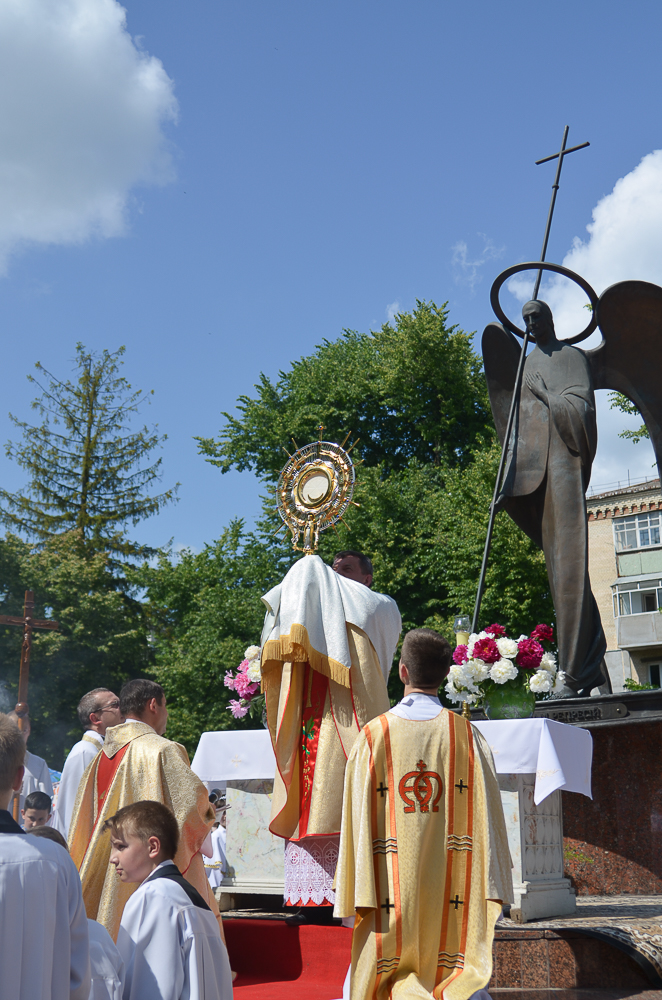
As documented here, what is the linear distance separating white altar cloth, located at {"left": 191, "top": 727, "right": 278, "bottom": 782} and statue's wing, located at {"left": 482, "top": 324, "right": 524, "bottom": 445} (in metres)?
3.91

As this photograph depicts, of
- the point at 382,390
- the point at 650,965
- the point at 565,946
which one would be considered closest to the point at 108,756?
the point at 565,946

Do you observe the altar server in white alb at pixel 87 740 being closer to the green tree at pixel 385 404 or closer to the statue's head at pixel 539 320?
the statue's head at pixel 539 320

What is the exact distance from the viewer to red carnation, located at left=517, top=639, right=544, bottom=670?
607 centimetres

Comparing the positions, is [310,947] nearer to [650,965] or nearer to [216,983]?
[650,965]

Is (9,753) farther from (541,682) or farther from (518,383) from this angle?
(518,383)

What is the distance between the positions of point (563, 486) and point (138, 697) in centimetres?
459

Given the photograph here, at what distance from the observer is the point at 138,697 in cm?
431

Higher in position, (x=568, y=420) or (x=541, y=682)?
(x=568, y=420)

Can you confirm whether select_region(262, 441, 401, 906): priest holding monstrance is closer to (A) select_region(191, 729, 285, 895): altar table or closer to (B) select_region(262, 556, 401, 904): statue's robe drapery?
(B) select_region(262, 556, 401, 904): statue's robe drapery

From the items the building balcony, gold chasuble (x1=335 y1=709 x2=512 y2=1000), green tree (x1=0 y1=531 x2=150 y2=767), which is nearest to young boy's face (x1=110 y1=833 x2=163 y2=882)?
gold chasuble (x1=335 y1=709 x2=512 y2=1000)

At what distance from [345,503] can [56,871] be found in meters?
3.97

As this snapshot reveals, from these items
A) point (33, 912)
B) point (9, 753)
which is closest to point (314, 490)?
point (9, 753)

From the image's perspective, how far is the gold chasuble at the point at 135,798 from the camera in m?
4.04

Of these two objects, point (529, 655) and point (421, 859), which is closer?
point (421, 859)
